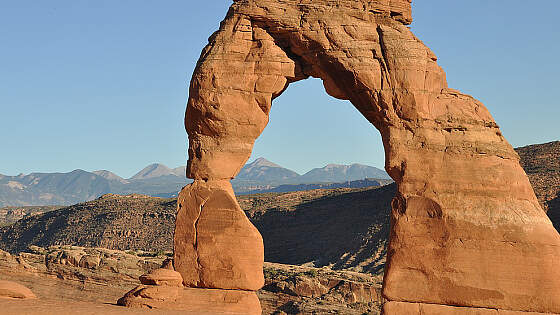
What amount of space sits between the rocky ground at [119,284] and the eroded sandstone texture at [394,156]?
1561 centimetres

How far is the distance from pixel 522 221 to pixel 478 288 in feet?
5.67

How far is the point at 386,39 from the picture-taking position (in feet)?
59.0

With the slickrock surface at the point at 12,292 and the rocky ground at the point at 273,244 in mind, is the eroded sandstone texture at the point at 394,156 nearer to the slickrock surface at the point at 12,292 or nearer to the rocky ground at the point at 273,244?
the slickrock surface at the point at 12,292

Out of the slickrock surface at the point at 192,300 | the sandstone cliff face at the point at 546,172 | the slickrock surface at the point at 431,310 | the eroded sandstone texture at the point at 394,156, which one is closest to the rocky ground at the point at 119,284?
the slickrock surface at the point at 192,300

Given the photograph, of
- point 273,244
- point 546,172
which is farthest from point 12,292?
point 273,244

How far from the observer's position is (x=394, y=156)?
17.4 metres

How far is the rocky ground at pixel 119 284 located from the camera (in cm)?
3294

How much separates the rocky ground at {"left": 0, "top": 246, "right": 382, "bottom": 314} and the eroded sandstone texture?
15.6 metres

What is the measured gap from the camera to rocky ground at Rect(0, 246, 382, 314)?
32.9 meters

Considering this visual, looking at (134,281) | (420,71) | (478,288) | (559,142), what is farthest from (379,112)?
(559,142)

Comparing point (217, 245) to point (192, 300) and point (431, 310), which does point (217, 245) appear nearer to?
point (192, 300)

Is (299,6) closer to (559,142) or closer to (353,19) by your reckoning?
(353,19)

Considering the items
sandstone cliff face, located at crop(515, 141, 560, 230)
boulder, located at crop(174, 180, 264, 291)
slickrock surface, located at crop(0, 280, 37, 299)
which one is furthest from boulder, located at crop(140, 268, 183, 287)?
sandstone cliff face, located at crop(515, 141, 560, 230)

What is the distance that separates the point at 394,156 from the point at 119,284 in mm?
20919
